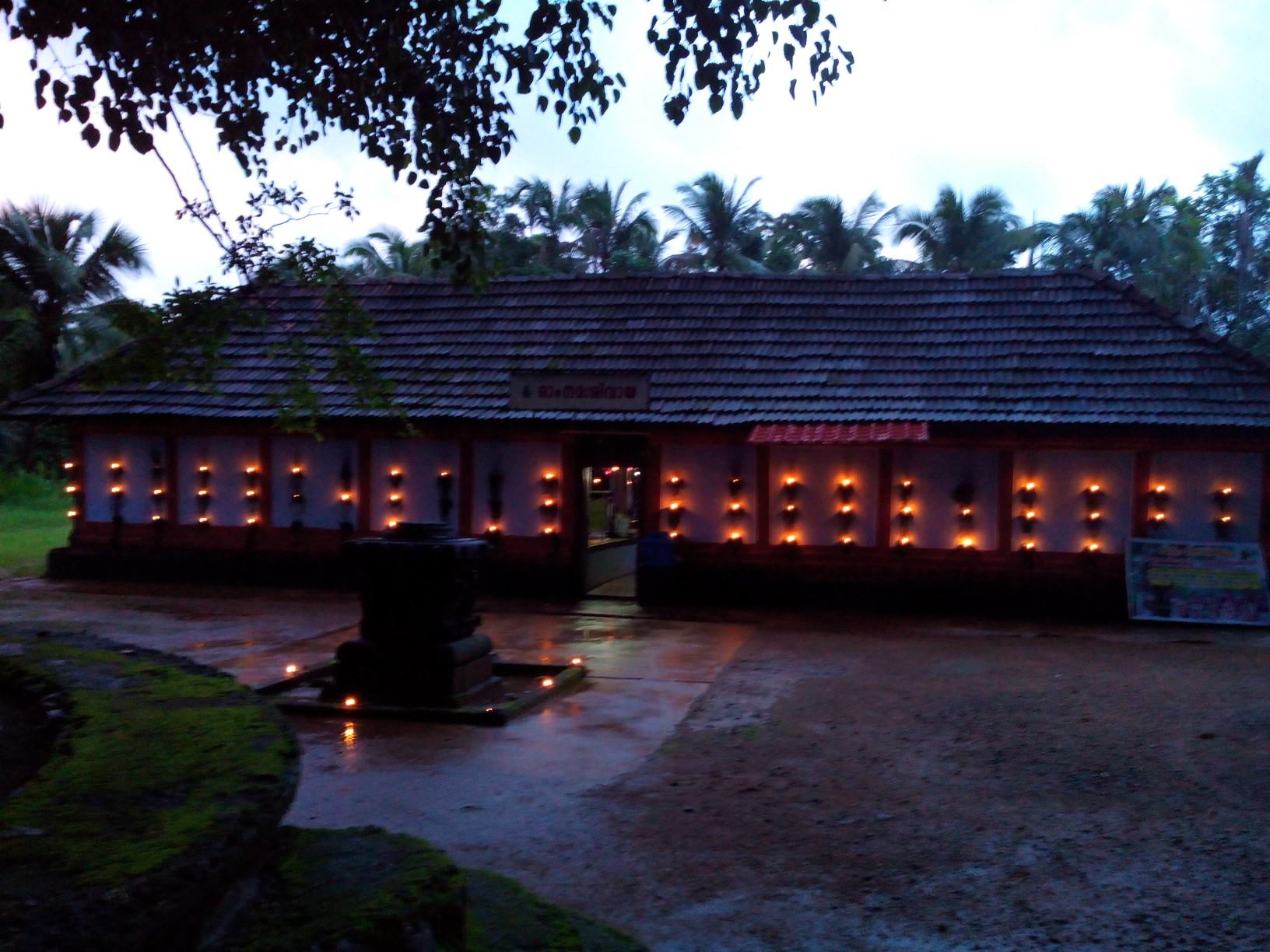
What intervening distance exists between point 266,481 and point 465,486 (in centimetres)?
294

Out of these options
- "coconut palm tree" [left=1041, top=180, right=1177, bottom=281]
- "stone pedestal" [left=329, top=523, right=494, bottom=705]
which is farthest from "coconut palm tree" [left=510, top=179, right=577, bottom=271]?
"stone pedestal" [left=329, top=523, right=494, bottom=705]

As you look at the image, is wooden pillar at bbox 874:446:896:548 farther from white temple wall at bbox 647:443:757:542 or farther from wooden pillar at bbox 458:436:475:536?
wooden pillar at bbox 458:436:475:536

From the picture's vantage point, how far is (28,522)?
92.2 feet

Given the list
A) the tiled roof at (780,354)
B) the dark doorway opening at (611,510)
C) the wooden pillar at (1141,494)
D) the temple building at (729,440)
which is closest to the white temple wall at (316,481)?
the temple building at (729,440)

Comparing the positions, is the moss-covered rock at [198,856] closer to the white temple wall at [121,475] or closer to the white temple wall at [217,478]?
the white temple wall at [217,478]

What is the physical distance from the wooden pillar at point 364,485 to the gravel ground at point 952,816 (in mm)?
7486

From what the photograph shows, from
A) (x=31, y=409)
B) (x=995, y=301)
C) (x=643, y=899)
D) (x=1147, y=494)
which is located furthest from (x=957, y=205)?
(x=643, y=899)

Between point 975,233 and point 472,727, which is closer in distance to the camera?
point 472,727

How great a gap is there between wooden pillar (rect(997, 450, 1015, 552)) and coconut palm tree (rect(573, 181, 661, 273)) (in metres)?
24.9

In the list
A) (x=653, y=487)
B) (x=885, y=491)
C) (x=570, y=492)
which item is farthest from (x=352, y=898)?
(x=570, y=492)

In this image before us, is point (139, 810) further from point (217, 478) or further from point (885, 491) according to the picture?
point (217, 478)

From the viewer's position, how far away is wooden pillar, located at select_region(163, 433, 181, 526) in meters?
16.4

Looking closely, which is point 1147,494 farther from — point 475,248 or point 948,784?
point 475,248

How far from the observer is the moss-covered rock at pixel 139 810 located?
86.7 inches
